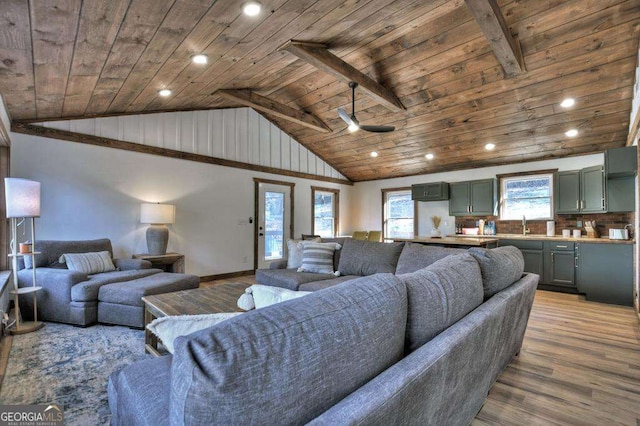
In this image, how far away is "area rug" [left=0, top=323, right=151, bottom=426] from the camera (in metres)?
1.98

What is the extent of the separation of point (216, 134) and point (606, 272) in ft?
21.7

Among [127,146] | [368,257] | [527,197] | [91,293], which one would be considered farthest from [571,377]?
[127,146]

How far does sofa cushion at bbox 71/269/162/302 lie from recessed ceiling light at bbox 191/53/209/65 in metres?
2.52

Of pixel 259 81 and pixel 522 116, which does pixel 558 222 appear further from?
pixel 259 81

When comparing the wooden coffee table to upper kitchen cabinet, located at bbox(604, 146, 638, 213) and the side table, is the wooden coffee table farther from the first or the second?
upper kitchen cabinet, located at bbox(604, 146, 638, 213)

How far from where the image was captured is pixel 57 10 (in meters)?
1.91

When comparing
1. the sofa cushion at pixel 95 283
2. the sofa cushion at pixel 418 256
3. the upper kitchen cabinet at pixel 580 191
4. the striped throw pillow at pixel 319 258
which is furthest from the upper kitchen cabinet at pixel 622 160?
the sofa cushion at pixel 95 283

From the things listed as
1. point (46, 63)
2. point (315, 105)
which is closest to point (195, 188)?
point (315, 105)

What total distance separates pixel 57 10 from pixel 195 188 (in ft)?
13.0

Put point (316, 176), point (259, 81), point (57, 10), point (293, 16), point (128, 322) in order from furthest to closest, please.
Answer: point (316, 176), point (259, 81), point (128, 322), point (293, 16), point (57, 10)

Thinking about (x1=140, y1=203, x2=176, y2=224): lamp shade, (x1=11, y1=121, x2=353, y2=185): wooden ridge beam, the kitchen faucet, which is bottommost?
the kitchen faucet

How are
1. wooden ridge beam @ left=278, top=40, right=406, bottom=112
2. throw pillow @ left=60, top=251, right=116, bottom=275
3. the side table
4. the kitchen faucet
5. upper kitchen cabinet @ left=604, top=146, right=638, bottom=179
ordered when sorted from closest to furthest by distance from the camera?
1. wooden ridge beam @ left=278, top=40, right=406, bottom=112
2. throw pillow @ left=60, top=251, right=116, bottom=275
3. upper kitchen cabinet @ left=604, top=146, right=638, bottom=179
4. the side table
5. the kitchen faucet

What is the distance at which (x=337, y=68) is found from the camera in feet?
13.1

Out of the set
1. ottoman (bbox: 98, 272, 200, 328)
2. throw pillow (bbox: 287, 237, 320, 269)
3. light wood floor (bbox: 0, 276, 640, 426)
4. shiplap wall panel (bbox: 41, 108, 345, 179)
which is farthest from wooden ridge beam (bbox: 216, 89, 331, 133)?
light wood floor (bbox: 0, 276, 640, 426)
